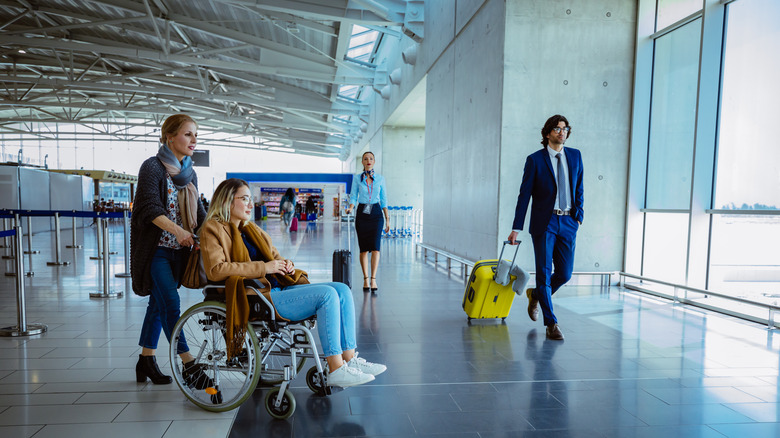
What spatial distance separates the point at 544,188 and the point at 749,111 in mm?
2813

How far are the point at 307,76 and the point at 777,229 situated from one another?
12.5 metres

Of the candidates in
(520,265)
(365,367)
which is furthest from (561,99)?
(365,367)

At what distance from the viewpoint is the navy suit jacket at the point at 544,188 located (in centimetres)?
390

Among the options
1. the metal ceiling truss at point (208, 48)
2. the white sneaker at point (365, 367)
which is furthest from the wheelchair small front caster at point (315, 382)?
the metal ceiling truss at point (208, 48)

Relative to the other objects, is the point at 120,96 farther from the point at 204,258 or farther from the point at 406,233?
the point at 204,258

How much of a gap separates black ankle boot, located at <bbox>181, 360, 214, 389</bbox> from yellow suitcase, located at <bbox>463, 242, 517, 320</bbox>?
97.9 inches

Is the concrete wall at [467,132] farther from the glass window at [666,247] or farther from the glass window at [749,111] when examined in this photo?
the glass window at [749,111]

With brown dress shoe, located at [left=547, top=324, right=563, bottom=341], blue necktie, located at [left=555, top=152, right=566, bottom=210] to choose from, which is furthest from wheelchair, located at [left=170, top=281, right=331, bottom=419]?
blue necktie, located at [left=555, top=152, right=566, bottom=210]

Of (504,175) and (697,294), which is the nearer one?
(697,294)

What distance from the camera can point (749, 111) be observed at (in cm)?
500

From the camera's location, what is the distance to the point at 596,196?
20.4ft

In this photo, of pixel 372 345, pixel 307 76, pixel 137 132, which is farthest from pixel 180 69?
pixel 137 132

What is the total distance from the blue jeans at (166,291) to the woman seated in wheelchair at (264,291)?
43cm

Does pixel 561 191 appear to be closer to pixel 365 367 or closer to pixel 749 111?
pixel 365 367
